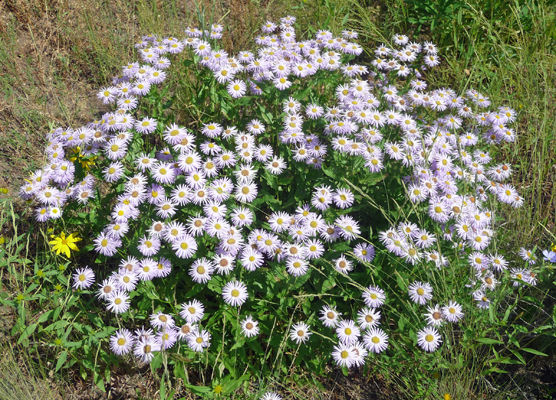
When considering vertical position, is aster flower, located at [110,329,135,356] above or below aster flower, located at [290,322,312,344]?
above

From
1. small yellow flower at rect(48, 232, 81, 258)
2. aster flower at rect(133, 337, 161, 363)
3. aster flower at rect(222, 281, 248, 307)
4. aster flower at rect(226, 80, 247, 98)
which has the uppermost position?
aster flower at rect(226, 80, 247, 98)

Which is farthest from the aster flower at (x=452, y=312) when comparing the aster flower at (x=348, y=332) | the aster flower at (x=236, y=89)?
the aster flower at (x=236, y=89)

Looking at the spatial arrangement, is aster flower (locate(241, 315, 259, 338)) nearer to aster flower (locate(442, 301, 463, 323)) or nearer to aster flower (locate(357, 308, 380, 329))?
aster flower (locate(357, 308, 380, 329))

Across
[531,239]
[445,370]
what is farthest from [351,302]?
[531,239]

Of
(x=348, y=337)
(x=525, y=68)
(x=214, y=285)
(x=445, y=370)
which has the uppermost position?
(x=525, y=68)

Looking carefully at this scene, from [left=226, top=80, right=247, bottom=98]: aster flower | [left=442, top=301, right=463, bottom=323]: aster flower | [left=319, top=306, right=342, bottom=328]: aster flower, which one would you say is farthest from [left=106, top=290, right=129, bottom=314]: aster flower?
[left=442, top=301, right=463, bottom=323]: aster flower

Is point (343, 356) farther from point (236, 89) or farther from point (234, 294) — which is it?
point (236, 89)

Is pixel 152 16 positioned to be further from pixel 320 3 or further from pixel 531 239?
pixel 531 239

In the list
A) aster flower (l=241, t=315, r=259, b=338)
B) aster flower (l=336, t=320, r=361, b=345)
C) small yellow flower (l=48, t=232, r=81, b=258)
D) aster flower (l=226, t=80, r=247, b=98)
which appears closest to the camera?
aster flower (l=336, t=320, r=361, b=345)

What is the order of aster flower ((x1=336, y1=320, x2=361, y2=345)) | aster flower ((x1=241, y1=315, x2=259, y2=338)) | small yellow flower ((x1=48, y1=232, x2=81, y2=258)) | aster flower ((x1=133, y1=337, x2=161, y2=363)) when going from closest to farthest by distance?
aster flower ((x1=133, y1=337, x2=161, y2=363))
aster flower ((x1=336, y1=320, x2=361, y2=345))
aster flower ((x1=241, y1=315, x2=259, y2=338))
small yellow flower ((x1=48, y1=232, x2=81, y2=258))
